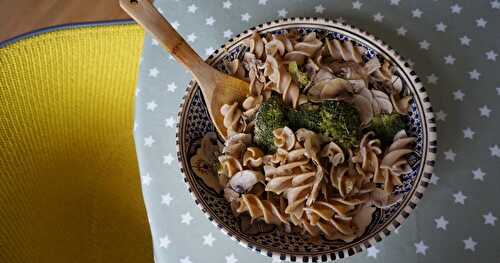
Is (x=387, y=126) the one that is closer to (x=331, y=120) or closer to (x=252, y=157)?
(x=331, y=120)

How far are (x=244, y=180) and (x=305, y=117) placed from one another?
0.26 m

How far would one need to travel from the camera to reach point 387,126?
1.21 m

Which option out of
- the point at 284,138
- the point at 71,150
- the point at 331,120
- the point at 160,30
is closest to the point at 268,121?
the point at 284,138

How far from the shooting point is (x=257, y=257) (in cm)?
125

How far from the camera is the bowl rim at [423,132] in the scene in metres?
1.07

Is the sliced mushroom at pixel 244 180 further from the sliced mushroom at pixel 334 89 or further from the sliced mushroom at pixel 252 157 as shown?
the sliced mushroom at pixel 334 89

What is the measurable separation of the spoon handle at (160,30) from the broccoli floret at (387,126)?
0.55m

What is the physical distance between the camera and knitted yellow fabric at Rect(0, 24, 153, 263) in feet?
5.06

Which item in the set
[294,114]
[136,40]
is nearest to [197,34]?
[136,40]

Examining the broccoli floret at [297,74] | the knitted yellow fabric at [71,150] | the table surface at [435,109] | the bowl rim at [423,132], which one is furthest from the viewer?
the knitted yellow fabric at [71,150]

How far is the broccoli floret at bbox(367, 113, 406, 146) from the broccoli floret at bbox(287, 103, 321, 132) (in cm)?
16

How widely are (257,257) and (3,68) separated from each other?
1.13 metres

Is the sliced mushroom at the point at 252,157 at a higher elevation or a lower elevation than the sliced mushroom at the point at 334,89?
lower

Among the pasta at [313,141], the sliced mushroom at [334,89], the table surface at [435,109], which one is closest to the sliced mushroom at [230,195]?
Answer: the pasta at [313,141]
